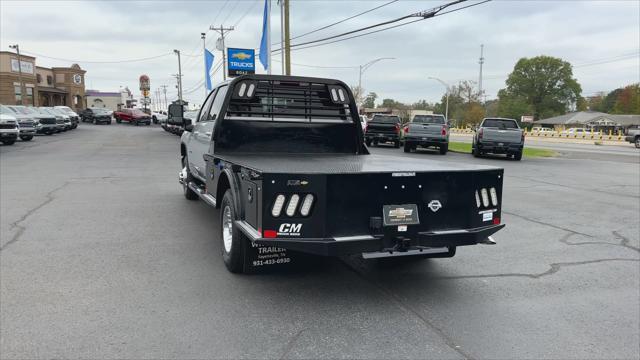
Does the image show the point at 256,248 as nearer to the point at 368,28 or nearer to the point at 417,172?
the point at 417,172

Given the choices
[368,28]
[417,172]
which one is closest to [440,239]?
[417,172]

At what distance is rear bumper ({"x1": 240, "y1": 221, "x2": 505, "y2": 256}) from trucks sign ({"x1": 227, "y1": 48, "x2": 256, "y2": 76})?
36771mm

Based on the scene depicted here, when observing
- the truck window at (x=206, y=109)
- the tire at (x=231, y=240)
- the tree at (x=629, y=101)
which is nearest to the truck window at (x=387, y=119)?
the truck window at (x=206, y=109)

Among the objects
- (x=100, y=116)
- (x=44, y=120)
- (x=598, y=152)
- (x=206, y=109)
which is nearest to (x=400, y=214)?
(x=206, y=109)

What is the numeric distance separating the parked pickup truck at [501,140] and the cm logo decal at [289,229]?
58.8 ft

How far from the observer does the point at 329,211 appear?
3.96m

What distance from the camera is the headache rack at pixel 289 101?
6227mm

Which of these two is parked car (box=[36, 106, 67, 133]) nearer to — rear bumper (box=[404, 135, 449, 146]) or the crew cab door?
rear bumper (box=[404, 135, 449, 146])

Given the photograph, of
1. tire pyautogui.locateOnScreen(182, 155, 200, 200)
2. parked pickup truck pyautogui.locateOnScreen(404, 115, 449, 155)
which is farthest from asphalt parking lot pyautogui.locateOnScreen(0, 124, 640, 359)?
parked pickup truck pyautogui.locateOnScreen(404, 115, 449, 155)

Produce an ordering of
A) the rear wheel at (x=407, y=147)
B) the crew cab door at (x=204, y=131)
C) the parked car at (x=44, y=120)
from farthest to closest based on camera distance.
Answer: the parked car at (x=44, y=120) → the rear wheel at (x=407, y=147) → the crew cab door at (x=204, y=131)

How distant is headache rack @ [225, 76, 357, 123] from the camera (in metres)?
6.23

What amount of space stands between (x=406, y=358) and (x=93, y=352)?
2.19 meters

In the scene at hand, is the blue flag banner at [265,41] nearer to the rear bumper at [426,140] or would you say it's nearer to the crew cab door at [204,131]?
the rear bumper at [426,140]

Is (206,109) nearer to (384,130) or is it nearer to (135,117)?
(384,130)
